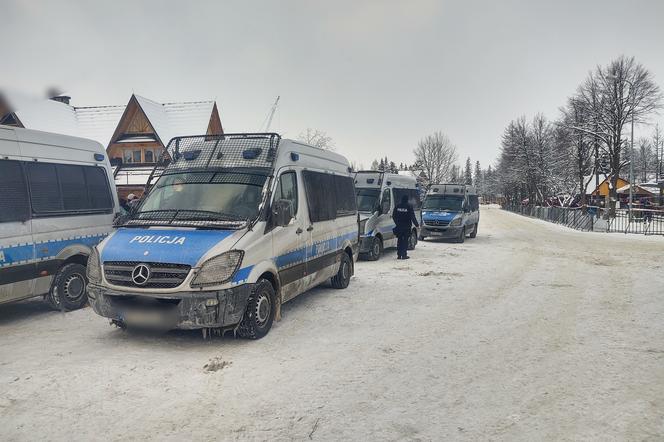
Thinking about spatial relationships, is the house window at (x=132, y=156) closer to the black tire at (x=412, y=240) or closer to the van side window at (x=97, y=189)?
the black tire at (x=412, y=240)

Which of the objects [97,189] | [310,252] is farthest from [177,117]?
[310,252]

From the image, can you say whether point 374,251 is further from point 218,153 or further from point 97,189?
point 97,189

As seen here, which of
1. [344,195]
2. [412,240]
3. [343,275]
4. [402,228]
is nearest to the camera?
[343,275]

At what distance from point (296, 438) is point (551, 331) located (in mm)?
4485

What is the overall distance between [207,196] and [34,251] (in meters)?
2.92

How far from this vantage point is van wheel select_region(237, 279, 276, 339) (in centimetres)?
587

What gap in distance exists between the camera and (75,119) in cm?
3491

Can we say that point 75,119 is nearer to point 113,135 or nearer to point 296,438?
point 113,135

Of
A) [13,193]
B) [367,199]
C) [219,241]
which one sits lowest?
[219,241]

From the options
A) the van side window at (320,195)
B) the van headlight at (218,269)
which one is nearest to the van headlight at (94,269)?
the van headlight at (218,269)

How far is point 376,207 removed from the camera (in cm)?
1420

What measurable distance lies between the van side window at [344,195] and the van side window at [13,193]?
203 inches

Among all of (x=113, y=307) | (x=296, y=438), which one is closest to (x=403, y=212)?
(x=113, y=307)

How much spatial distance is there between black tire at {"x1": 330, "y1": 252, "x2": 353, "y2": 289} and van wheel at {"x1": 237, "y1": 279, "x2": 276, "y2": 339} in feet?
10.5
